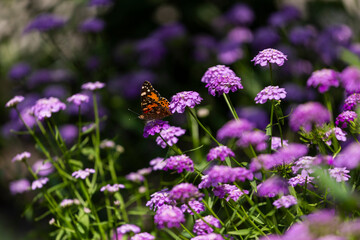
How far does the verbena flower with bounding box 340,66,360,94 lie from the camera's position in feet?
5.89

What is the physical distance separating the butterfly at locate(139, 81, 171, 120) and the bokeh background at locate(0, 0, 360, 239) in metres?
1.50

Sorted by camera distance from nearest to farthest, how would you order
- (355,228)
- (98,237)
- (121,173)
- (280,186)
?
1. (355,228)
2. (280,186)
3. (98,237)
4. (121,173)

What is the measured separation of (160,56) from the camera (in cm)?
474

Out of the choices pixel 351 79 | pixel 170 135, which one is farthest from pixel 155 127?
pixel 351 79

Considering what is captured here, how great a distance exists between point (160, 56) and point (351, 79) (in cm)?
309

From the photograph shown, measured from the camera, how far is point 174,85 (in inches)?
191

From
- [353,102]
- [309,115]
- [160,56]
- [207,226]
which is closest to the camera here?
[309,115]

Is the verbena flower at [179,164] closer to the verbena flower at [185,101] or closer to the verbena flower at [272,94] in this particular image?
the verbena flower at [185,101]

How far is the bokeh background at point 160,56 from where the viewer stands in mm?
4289

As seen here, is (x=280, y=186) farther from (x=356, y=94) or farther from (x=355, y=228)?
(x=356, y=94)

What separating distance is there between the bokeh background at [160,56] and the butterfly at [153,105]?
4.91 feet

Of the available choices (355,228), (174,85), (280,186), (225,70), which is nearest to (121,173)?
(174,85)

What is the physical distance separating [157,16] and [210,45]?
0.76m

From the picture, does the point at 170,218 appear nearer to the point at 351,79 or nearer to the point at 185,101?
the point at 185,101
